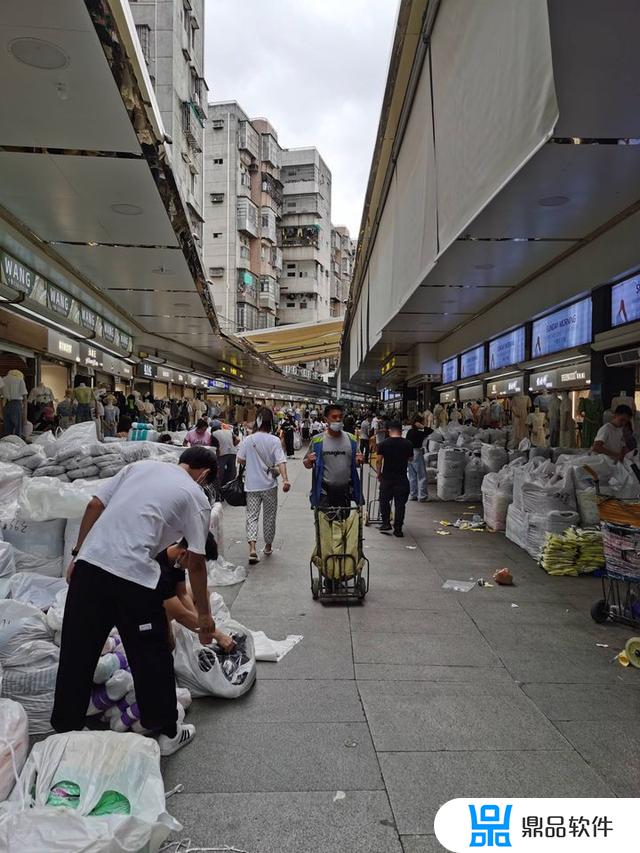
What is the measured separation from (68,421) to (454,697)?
1105 centimetres

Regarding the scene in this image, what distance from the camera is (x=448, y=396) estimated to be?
19562mm

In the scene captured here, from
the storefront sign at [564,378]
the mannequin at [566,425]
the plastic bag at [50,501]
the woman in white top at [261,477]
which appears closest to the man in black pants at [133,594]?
the plastic bag at [50,501]

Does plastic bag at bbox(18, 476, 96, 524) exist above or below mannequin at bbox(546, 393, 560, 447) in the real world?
below

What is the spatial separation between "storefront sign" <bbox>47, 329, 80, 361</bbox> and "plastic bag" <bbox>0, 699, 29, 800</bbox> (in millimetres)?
9878

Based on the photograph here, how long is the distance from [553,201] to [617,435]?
2.96 metres

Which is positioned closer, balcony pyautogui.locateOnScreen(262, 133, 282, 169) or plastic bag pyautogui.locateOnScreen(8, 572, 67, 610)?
plastic bag pyautogui.locateOnScreen(8, 572, 67, 610)

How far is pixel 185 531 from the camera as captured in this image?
2867 mm

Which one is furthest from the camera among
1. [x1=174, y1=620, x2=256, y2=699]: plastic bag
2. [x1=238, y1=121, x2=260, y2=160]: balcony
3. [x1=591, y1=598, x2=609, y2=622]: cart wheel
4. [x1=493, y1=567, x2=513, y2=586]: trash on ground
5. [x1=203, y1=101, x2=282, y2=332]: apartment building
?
[x1=238, y1=121, x2=260, y2=160]: balcony

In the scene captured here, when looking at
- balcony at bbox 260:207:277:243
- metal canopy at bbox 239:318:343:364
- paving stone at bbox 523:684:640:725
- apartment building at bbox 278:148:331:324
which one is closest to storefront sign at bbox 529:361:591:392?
paving stone at bbox 523:684:640:725

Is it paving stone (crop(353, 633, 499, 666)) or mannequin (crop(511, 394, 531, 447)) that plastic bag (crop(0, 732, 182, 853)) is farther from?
mannequin (crop(511, 394, 531, 447))

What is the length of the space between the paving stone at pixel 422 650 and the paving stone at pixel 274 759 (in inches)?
38.9

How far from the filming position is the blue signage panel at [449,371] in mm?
17188

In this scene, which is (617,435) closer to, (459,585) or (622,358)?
(622,358)

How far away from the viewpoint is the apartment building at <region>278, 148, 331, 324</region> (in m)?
74.8
